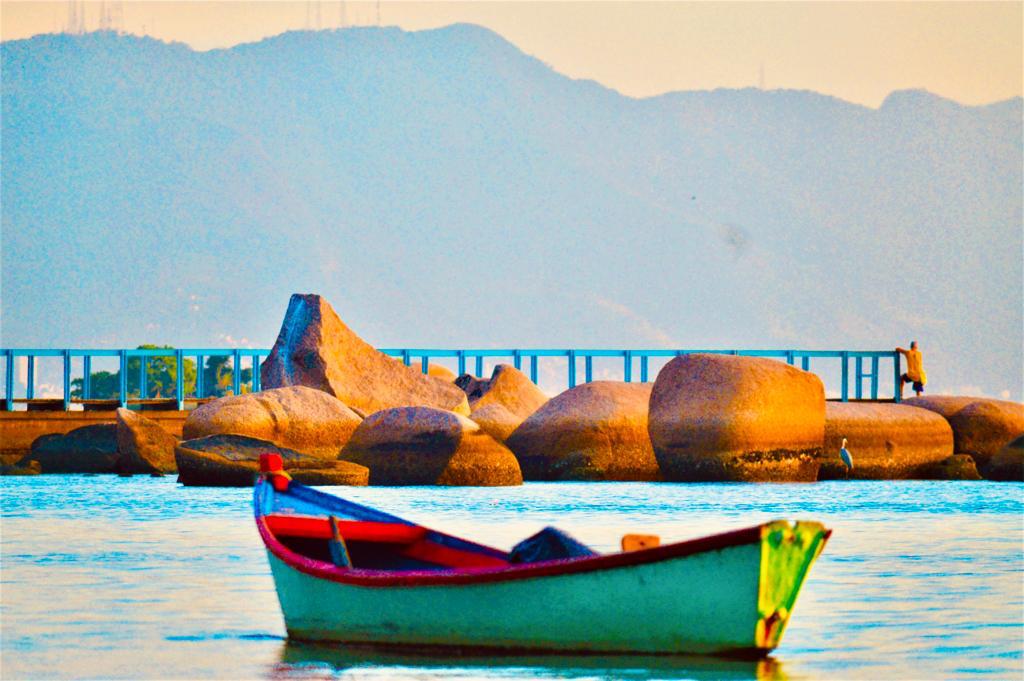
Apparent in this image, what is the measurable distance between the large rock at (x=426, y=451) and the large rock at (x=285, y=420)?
174 cm

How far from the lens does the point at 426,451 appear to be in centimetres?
3631

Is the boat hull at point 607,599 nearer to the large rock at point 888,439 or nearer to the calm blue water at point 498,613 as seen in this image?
the calm blue water at point 498,613

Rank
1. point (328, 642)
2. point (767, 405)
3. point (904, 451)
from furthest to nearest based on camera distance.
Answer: point (904, 451) → point (767, 405) → point (328, 642)

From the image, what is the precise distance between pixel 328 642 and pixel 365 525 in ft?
4.74

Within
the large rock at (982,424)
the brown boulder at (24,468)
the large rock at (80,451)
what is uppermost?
the large rock at (982,424)

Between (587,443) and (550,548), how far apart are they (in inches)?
995

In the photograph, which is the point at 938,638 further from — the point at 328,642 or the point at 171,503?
the point at 171,503

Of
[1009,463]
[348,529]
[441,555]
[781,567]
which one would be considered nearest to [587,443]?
[1009,463]

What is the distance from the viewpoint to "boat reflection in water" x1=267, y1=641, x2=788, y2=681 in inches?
522

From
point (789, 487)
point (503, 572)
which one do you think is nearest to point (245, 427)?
point (789, 487)

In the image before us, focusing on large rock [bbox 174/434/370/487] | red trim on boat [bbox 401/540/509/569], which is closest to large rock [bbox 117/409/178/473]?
large rock [bbox 174/434/370/487]

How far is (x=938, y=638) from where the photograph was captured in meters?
15.8

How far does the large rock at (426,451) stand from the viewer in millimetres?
36219

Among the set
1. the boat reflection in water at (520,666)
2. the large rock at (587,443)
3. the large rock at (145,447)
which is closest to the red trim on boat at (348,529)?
the boat reflection in water at (520,666)
